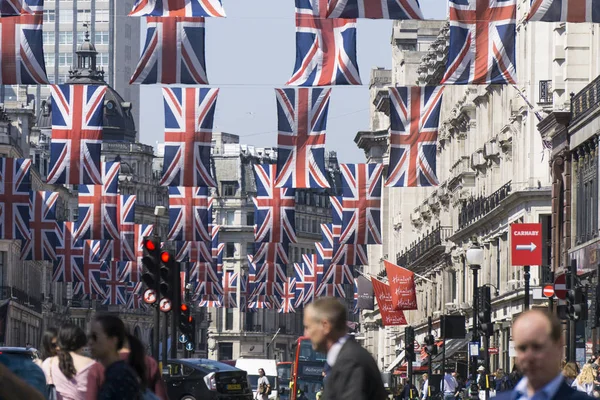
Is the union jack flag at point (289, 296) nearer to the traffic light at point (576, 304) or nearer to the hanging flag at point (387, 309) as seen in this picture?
the hanging flag at point (387, 309)

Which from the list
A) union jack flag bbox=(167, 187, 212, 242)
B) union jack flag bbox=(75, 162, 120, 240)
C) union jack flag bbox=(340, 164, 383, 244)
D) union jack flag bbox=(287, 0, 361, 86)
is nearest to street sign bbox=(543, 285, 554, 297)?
union jack flag bbox=(287, 0, 361, 86)

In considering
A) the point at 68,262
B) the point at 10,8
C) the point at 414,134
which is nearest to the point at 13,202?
the point at 68,262

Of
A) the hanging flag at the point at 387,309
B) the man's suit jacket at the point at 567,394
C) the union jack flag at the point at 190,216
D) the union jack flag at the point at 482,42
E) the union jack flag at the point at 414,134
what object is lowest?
the hanging flag at the point at 387,309

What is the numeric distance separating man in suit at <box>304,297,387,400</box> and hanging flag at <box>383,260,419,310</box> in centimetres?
5073

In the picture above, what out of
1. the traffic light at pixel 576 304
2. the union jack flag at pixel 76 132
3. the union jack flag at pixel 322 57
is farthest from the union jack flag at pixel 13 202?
the traffic light at pixel 576 304

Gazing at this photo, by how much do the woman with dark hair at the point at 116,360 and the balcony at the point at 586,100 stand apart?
35.5m

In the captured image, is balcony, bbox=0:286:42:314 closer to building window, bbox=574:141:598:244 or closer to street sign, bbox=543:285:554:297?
building window, bbox=574:141:598:244

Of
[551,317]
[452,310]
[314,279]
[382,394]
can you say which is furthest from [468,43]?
[314,279]

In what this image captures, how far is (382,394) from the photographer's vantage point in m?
→ 10.4

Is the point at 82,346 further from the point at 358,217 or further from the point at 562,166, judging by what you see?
the point at 358,217

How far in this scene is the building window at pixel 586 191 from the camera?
4658 centimetres

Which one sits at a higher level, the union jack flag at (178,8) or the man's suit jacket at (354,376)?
the union jack flag at (178,8)

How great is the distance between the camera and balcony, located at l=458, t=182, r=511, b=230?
65.1 meters

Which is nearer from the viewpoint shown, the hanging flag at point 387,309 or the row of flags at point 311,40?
the row of flags at point 311,40
